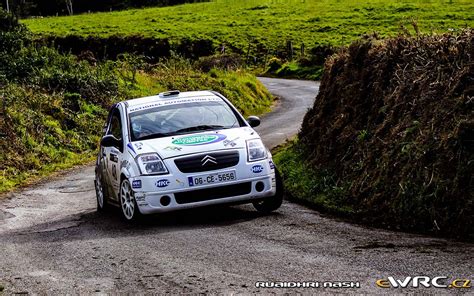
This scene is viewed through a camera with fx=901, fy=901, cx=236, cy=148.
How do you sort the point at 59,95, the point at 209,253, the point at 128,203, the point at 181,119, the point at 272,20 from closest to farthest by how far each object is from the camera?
the point at 209,253, the point at 128,203, the point at 181,119, the point at 59,95, the point at 272,20

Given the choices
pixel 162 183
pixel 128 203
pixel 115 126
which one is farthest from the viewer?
pixel 115 126

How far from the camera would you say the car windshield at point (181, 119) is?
12758mm

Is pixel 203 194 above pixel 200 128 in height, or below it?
below

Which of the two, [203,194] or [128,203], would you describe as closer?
[203,194]

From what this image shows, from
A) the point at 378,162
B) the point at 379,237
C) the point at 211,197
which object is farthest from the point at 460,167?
the point at 211,197

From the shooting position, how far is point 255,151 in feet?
39.9

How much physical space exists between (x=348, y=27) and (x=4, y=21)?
117 ft

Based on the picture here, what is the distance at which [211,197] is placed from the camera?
11.7 m

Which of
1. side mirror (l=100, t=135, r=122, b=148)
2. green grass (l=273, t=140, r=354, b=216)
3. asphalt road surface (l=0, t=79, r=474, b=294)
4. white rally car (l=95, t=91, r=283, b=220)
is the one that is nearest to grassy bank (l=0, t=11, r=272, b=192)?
side mirror (l=100, t=135, r=122, b=148)

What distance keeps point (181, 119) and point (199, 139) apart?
2.88ft

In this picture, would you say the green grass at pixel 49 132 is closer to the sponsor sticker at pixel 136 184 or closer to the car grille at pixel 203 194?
the sponsor sticker at pixel 136 184

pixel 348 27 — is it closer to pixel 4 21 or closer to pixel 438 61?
pixel 4 21

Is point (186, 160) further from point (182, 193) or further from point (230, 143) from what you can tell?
point (230, 143)

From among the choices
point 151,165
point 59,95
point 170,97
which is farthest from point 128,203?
point 59,95
